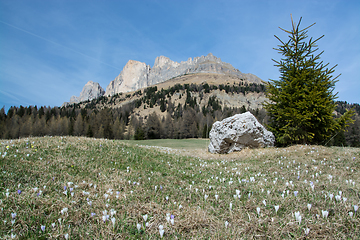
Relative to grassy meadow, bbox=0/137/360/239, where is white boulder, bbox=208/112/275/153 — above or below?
above

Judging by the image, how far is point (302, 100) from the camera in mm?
14477

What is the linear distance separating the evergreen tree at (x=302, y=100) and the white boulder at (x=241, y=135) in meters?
1.48

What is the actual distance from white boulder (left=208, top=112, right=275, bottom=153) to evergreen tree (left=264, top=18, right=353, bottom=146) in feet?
4.85

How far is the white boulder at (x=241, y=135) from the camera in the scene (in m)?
14.9

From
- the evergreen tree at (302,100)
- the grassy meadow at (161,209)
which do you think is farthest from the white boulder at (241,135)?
the grassy meadow at (161,209)

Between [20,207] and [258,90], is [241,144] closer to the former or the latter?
[20,207]

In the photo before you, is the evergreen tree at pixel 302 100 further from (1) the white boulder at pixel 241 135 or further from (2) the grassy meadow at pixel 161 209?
(2) the grassy meadow at pixel 161 209

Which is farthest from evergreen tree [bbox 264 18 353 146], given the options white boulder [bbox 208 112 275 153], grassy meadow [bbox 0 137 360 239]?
grassy meadow [bbox 0 137 360 239]

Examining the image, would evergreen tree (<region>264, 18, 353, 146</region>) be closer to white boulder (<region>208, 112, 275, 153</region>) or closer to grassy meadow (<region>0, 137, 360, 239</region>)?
white boulder (<region>208, 112, 275, 153</region>)

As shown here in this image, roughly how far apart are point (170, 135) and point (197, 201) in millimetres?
73296

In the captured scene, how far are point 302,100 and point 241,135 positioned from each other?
582cm

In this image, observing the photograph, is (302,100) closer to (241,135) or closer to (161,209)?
(241,135)

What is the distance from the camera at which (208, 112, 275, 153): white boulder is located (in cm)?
1493

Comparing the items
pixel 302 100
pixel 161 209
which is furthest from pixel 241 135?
pixel 161 209
